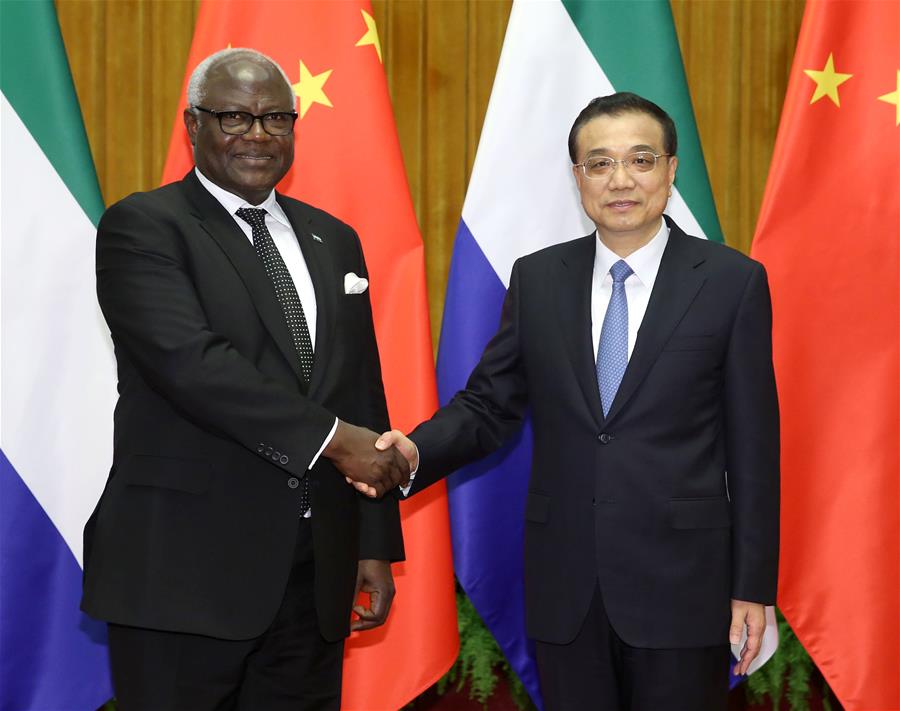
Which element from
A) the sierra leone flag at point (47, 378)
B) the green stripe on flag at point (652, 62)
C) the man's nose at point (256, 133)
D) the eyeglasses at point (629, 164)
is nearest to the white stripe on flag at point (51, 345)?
the sierra leone flag at point (47, 378)

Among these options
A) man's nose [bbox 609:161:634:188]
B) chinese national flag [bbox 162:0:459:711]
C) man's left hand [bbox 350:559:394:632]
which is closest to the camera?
man's nose [bbox 609:161:634:188]

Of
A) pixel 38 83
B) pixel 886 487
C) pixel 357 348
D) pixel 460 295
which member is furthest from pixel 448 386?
pixel 38 83

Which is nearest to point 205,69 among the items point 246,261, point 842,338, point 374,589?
point 246,261

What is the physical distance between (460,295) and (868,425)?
1.07 m

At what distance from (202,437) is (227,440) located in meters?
0.04

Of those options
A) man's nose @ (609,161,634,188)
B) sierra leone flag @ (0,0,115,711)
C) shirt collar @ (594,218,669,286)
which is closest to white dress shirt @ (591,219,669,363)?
shirt collar @ (594,218,669,286)

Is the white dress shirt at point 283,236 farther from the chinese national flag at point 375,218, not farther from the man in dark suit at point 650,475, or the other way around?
the chinese national flag at point 375,218

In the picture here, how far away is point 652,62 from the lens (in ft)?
8.70

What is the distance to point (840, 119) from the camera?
8.40ft

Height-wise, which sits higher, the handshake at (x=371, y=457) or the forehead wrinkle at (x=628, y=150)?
the forehead wrinkle at (x=628, y=150)

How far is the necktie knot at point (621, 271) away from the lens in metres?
1.92

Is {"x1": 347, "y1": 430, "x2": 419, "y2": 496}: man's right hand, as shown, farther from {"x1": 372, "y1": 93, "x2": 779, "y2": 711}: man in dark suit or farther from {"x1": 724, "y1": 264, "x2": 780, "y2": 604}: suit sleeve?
{"x1": 724, "y1": 264, "x2": 780, "y2": 604}: suit sleeve

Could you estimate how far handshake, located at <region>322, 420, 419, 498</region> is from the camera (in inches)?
70.3

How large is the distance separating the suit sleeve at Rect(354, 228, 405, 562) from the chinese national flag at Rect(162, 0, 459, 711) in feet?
1.77
